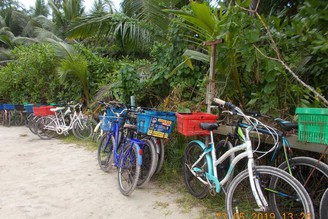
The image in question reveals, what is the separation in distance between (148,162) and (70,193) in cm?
109

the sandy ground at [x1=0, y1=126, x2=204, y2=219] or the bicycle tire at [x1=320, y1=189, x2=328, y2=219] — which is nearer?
the bicycle tire at [x1=320, y1=189, x2=328, y2=219]

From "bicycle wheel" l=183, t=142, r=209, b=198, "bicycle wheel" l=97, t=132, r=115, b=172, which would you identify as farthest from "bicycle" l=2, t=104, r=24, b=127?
"bicycle wheel" l=183, t=142, r=209, b=198

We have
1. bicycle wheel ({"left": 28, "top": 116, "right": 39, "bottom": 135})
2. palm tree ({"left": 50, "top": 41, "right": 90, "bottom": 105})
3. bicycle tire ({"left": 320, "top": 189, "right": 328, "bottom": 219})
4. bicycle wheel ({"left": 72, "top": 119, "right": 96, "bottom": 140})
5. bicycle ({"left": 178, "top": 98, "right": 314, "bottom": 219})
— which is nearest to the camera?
bicycle tire ({"left": 320, "top": 189, "right": 328, "bottom": 219})

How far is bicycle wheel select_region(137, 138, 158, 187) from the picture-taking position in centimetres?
339

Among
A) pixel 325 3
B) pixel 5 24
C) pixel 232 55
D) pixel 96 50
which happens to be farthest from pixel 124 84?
pixel 5 24

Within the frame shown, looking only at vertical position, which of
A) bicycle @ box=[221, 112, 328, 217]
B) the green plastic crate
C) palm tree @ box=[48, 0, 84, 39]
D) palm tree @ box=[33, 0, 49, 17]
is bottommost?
bicycle @ box=[221, 112, 328, 217]

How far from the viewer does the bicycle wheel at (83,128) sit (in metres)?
6.85

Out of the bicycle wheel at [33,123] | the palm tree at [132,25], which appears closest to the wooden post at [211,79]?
the palm tree at [132,25]

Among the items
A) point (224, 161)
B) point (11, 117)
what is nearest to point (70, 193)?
point (224, 161)

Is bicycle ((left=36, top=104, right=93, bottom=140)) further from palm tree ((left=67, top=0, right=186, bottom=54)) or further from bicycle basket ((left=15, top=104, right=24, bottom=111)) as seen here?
bicycle basket ((left=15, top=104, right=24, bottom=111))

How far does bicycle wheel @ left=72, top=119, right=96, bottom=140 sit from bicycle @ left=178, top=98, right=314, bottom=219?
4140 mm

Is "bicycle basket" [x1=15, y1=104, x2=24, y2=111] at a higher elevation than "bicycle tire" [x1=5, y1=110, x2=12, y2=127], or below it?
higher

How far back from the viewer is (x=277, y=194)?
229 centimetres

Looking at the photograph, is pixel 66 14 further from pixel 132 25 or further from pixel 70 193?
pixel 70 193
